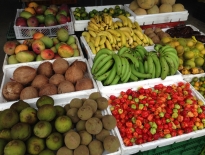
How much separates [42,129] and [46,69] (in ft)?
2.92

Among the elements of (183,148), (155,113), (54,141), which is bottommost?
(183,148)

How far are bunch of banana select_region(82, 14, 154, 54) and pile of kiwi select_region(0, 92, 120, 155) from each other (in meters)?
1.15

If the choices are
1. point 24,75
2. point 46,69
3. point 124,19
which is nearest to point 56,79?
point 46,69

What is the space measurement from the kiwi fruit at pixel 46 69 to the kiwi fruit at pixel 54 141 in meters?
0.87

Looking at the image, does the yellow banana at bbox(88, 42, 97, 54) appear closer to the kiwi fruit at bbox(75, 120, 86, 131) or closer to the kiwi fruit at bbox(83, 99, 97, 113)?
the kiwi fruit at bbox(83, 99, 97, 113)

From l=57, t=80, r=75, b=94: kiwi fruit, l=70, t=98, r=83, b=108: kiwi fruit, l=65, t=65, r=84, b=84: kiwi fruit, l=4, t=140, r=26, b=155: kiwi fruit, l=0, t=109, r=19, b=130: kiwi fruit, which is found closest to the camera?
l=4, t=140, r=26, b=155: kiwi fruit

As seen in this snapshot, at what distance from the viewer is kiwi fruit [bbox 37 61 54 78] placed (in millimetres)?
2088

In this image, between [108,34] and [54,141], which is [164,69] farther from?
[54,141]

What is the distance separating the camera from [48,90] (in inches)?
72.5

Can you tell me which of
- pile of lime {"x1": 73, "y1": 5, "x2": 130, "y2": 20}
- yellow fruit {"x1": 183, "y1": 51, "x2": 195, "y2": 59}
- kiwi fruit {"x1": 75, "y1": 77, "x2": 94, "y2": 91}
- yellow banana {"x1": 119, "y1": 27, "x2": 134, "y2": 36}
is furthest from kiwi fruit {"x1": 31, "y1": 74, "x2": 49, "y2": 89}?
yellow fruit {"x1": 183, "y1": 51, "x2": 195, "y2": 59}

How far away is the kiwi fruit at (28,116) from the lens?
4.69 ft

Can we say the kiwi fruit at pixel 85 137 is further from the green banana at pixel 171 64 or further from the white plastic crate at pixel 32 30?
the white plastic crate at pixel 32 30

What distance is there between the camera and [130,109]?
1.79 m

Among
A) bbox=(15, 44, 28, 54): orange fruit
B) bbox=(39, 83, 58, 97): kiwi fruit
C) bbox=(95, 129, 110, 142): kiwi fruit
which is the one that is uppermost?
bbox=(15, 44, 28, 54): orange fruit
